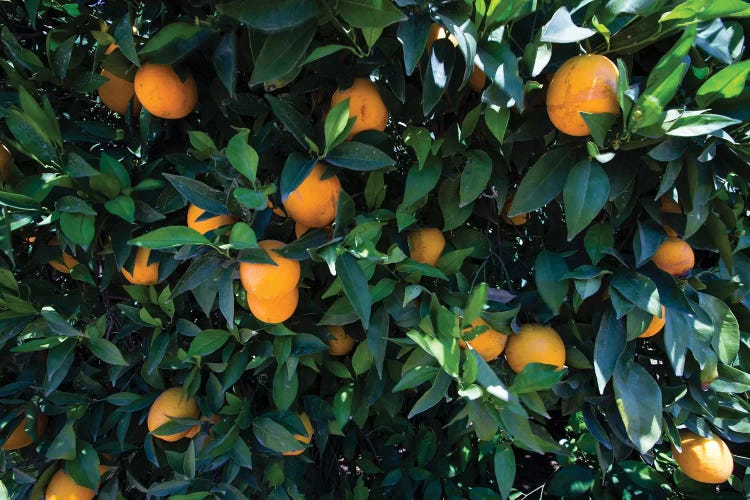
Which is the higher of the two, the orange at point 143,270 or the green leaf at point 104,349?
the orange at point 143,270

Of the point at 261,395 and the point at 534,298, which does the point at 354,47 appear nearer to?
the point at 534,298

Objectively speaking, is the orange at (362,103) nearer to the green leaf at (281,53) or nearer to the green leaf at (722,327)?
the green leaf at (281,53)

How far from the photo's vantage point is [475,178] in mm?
985

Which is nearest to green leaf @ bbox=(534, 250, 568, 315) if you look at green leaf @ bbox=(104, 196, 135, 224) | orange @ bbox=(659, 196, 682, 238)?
orange @ bbox=(659, 196, 682, 238)

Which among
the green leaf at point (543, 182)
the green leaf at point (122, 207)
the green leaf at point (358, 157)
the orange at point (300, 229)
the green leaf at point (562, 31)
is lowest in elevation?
the orange at point (300, 229)

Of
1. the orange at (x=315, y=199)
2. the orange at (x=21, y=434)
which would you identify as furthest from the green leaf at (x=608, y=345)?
the orange at (x=21, y=434)

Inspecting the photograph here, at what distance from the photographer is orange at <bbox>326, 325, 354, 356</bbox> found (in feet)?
4.01

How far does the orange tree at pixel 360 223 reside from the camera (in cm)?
85

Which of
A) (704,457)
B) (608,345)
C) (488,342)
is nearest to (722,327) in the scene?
(608,345)

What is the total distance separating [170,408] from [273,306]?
0.48 meters

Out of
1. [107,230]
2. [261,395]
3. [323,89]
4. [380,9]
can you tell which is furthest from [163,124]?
[261,395]

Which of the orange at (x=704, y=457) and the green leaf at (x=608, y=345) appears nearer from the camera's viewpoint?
the green leaf at (x=608, y=345)

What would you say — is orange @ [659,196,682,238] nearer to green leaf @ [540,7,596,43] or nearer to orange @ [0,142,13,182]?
green leaf @ [540,7,596,43]

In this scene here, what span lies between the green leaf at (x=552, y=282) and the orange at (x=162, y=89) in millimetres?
796
